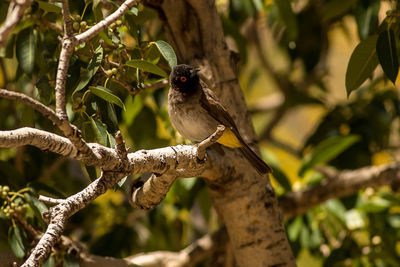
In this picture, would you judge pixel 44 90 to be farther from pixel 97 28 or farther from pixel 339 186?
pixel 339 186

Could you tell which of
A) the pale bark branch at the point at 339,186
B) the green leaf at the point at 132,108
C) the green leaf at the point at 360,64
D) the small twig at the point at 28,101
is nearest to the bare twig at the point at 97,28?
the small twig at the point at 28,101

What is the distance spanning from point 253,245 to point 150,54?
1090 mm

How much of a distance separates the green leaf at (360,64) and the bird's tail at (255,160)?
0.55m

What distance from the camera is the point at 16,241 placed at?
2387 mm

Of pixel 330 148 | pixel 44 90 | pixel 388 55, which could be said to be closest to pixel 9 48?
pixel 44 90

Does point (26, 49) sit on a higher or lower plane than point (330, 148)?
higher

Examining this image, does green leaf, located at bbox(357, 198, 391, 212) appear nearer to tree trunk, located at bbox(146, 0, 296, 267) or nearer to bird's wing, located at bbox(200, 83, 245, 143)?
tree trunk, located at bbox(146, 0, 296, 267)

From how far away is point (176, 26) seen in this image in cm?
274

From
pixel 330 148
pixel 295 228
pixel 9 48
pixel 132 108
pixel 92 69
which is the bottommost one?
pixel 295 228

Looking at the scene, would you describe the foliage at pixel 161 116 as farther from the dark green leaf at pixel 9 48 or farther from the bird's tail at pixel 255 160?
the bird's tail at pixel 255 160

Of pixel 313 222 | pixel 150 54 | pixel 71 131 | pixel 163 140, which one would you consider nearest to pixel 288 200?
pixel 313 222

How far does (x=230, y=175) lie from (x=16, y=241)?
1.03m

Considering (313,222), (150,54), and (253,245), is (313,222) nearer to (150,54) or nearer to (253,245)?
(253,245)

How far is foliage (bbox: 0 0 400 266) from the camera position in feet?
7.09
